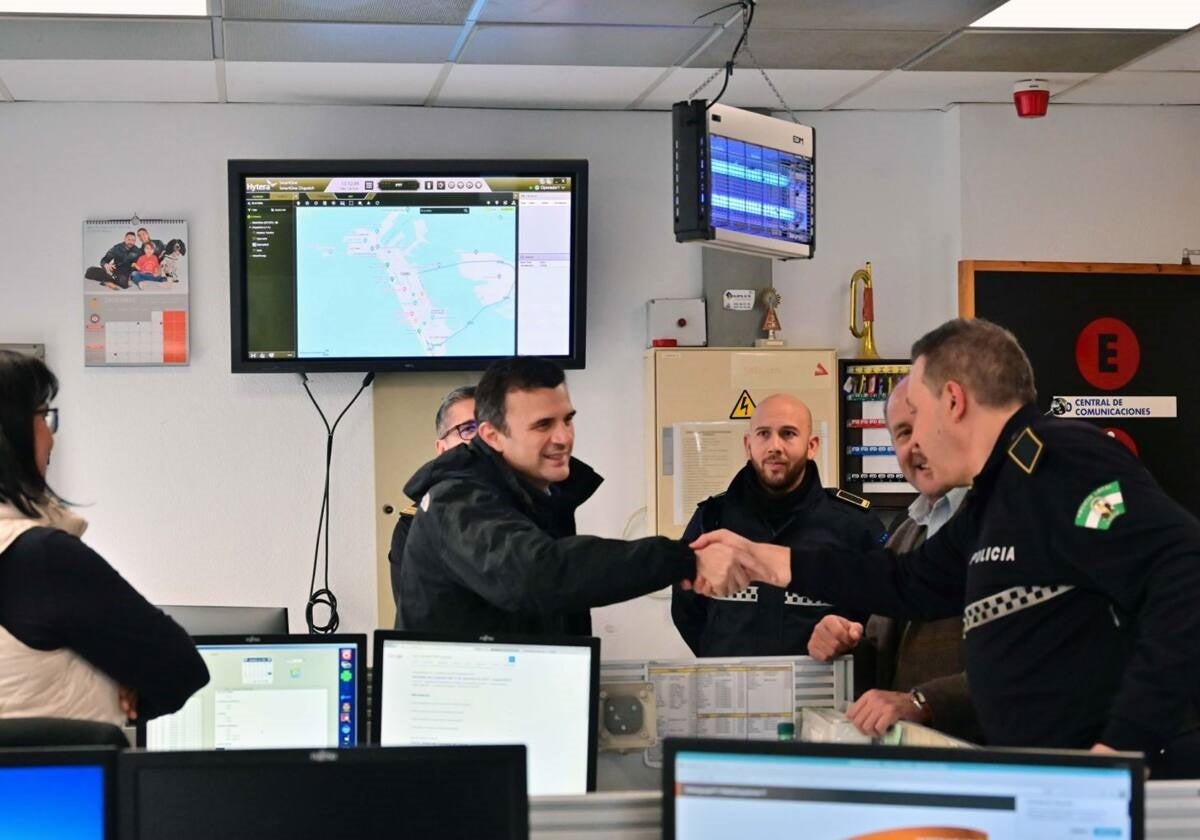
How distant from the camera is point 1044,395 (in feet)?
19.2

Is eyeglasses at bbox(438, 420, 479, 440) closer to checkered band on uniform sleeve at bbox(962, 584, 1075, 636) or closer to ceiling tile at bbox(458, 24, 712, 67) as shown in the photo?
ceiling tile at bbox(458, 24, 712, 67)

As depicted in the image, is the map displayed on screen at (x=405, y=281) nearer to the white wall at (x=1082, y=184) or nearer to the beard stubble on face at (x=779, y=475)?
the beard stubble on face at (x=779, y=475)

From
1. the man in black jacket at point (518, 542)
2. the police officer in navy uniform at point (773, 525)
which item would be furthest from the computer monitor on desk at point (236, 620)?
the police officer in navy uniform at point (773, 525)

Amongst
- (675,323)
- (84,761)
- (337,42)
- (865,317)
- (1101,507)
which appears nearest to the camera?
(84,761)

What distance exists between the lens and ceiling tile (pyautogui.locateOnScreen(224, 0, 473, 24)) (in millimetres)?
4188

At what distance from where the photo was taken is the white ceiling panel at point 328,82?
502 cm

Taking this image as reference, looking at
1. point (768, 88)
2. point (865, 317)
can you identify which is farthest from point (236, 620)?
point (865, 317)

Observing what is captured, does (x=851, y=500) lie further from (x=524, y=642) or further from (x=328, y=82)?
(x=328, y=82)

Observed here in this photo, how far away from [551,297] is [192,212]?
141 cm

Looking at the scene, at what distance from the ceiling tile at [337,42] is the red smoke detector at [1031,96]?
218cm

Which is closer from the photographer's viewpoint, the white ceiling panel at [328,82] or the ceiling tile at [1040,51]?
the ceiling tile at [1040,51]

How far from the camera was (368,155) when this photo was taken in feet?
18.5

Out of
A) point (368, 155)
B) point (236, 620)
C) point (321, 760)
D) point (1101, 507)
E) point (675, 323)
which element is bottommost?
point (236, 620)

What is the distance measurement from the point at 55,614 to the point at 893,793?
56.3 inches
